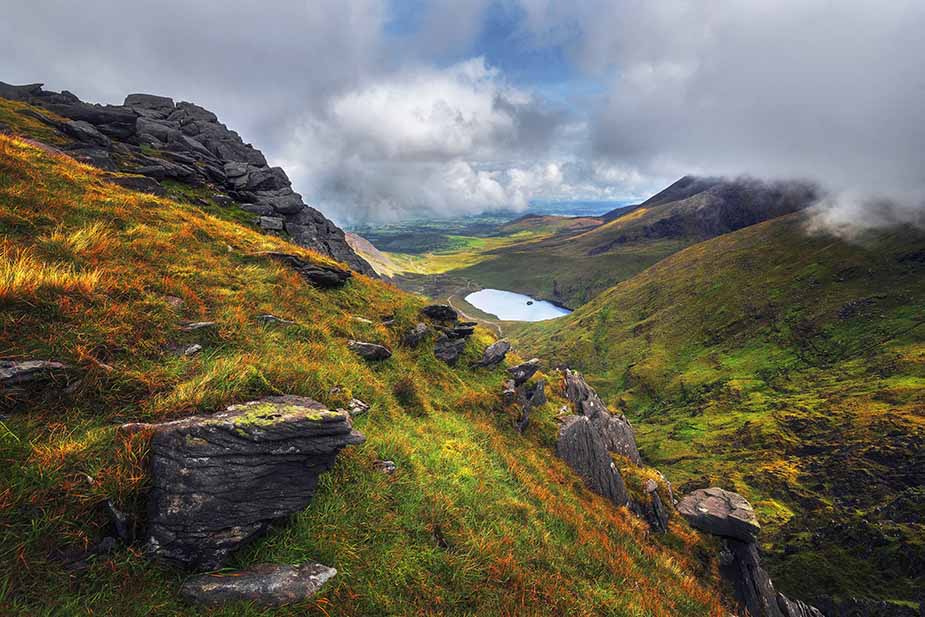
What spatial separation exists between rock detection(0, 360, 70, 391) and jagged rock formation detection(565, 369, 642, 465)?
2359 centimetres

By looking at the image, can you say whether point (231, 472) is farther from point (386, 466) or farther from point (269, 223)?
point (269, 223)

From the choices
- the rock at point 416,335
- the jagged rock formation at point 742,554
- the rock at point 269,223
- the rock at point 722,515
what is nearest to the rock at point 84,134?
the rock at point 269,223

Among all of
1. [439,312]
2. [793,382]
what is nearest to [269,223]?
[439,312]

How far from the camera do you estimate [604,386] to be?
13450cm

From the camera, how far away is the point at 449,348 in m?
21.1

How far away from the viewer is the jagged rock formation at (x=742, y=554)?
1631 centimetres

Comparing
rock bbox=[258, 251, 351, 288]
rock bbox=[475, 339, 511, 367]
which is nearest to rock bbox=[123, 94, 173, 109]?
rock bbox=[258, 251, 351, 288]

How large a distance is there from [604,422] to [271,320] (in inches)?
914

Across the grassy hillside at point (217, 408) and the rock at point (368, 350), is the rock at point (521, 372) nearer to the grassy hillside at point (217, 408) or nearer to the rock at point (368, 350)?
the grassy hillside at point (217, 408)

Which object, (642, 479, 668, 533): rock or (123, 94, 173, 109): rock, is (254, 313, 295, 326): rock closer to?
(642, 479, 668, 533): rock

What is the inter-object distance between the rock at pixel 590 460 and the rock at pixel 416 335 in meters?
9.26

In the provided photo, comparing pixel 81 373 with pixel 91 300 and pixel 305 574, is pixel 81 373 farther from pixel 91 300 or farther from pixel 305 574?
pixel 305 574

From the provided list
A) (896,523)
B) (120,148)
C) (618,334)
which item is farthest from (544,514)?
(618,334)

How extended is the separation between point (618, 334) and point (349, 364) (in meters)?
168
